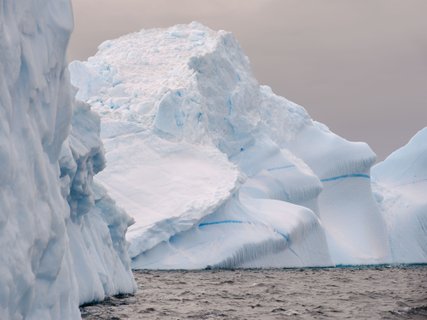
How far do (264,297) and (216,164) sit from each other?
840 centimetres

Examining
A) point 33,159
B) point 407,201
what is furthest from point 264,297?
point 407,201

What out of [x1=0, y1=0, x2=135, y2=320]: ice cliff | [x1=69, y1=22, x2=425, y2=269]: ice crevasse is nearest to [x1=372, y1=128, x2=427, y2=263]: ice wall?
[x1=69, y1=22, x2=425, y2=269]: ice crevasse

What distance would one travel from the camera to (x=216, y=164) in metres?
22.7

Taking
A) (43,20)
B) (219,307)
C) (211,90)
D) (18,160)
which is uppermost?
(211,90)

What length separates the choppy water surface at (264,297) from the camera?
11820 millimetres

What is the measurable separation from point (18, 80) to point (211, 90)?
18.0 m

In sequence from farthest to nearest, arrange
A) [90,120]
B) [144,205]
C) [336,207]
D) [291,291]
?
1. [336,207]
2. [144,205]
3. [291,291]
4. [90,120]

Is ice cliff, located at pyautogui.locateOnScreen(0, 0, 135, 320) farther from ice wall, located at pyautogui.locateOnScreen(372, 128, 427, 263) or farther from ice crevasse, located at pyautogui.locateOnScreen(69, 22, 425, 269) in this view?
ice wall, located at pyautogui.locateOnScreen(372, 128, 427, 263)

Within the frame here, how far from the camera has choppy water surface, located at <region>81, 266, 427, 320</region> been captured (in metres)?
11.8

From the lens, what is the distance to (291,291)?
16.1 metres

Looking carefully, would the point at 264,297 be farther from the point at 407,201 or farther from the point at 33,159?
the point at 407,201

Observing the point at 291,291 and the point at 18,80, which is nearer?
the point at 18,80

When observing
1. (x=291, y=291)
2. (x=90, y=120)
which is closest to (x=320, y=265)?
(x=291, y=291)

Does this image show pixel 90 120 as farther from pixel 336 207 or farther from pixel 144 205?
pixel 336 207
